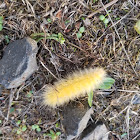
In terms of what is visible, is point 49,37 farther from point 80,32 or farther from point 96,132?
point 96,132

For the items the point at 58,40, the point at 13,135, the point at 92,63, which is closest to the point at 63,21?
the point at 58,40

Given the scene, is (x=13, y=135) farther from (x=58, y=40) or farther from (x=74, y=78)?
(x=58, y=40)

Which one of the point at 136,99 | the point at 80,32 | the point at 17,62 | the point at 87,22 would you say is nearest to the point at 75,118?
the point at 136,99

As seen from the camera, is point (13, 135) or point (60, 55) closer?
point (60, 55)

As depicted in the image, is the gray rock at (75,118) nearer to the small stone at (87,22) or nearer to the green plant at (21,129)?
the green plant at (21,129)

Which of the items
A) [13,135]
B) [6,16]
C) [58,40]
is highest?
[6,16]

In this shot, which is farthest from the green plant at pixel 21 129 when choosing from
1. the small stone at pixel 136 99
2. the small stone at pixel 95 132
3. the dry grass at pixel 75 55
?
the small stone at pixel 136 99
